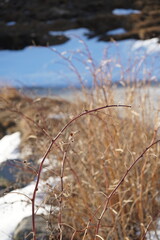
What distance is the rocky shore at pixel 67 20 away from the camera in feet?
27.8

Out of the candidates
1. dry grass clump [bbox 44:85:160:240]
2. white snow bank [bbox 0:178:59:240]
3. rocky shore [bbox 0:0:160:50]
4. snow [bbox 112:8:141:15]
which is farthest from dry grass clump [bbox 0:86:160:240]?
snow [bbox 112:8:141:15]

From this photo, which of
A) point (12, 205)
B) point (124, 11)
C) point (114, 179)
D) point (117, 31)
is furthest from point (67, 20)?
point (114, 179)

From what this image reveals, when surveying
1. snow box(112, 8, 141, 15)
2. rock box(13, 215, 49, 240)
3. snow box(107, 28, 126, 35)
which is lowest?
snow box(107, 28, 126, 35)

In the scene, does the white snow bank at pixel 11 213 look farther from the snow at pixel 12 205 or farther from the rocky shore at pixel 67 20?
the rocky shore at pixel 67 20

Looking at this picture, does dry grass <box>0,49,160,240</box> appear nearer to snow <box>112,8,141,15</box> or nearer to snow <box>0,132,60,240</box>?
snow <box>0,132,60,240</box>

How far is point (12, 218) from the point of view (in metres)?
1.87

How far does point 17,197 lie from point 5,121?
708mm

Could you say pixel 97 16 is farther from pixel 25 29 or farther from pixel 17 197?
pixel 17 197

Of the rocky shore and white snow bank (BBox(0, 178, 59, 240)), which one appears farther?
the rocky shore

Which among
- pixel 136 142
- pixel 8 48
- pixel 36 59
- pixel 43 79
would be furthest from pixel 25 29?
pixel 136 142

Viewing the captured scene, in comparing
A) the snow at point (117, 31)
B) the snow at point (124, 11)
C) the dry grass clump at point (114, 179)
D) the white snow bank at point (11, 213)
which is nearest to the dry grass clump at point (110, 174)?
the dry grass clump at point (114, 179)

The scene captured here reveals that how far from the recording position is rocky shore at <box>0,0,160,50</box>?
846 cm

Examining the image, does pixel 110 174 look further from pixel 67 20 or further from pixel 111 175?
pixel 67 20

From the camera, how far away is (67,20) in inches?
372
